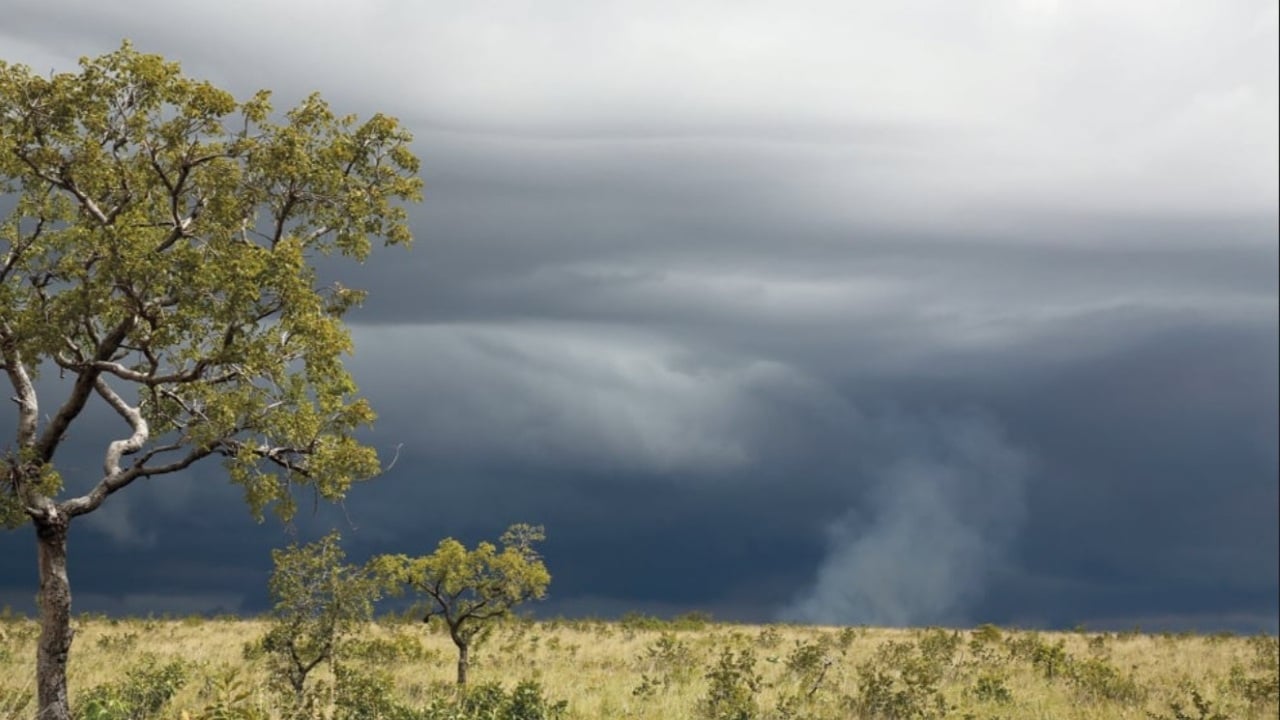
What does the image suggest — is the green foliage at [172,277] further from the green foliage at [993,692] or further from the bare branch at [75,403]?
the green foliage at [993,692]

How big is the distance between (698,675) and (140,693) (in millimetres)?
15040

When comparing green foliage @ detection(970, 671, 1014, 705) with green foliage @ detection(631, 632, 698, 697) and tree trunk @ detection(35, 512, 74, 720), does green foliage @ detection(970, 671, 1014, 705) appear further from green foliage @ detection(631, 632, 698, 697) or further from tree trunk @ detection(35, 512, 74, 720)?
tree trunk @ detection(35, 512, 74, 720)

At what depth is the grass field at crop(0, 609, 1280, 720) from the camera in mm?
23172

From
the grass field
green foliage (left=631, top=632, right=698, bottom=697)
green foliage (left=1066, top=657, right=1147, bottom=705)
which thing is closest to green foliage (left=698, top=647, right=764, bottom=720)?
the grass field

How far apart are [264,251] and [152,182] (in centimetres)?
364

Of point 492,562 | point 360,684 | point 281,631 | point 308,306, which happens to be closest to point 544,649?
point 492,562

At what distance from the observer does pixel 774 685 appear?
30.6 meters

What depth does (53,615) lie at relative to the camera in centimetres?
2084

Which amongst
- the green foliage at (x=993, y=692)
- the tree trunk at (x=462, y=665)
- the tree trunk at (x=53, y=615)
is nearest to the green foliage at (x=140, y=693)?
the tree trunk at (x=53, y=615)

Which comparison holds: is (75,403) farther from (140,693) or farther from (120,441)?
(140,693)

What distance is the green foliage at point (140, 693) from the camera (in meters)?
21.5

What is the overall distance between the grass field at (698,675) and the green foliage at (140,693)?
0.16 feet

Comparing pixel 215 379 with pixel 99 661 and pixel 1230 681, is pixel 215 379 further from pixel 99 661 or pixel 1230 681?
pixel 1230 681

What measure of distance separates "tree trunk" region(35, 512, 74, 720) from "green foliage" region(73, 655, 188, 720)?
63 centimetres
